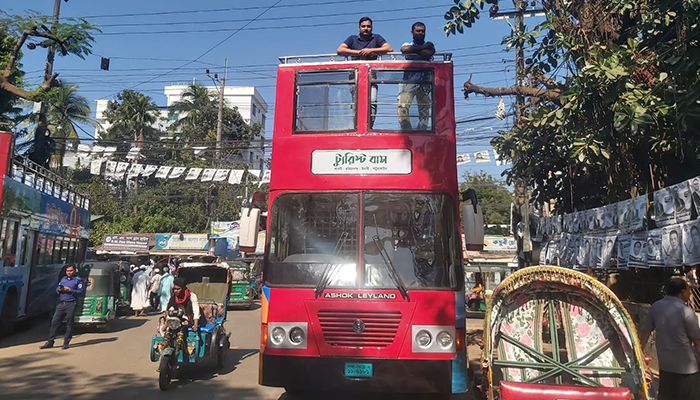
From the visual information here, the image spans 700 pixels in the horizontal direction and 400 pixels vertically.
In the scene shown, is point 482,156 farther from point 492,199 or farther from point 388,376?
point 492,199

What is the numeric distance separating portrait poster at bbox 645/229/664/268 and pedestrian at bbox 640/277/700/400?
2.71m

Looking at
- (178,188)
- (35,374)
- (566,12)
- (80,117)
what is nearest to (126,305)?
(35,374)

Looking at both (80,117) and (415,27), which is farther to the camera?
(80,117)

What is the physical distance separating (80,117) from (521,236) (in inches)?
1152

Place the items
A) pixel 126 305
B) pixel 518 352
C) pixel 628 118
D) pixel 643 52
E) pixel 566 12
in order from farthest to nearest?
pixel 126 305 → pixel 566 12 → pixel 643 52 → pixel 628 118 → pixel 518 352

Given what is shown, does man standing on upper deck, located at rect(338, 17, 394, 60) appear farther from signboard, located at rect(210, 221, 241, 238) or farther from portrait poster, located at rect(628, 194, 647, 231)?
signboard, located at rect(210, 221, 241, 238)

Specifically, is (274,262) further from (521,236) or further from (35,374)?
(521,236)

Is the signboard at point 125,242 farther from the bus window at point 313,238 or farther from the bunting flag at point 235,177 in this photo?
the bus window at point 313,238

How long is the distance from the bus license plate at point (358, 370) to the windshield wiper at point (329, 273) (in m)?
0.81

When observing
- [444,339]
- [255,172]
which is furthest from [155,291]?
[444,339]

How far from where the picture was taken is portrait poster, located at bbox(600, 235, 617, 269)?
30.7 ft

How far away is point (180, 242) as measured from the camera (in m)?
31.8

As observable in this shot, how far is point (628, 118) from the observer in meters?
6.40

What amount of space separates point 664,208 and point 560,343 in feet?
10.2
